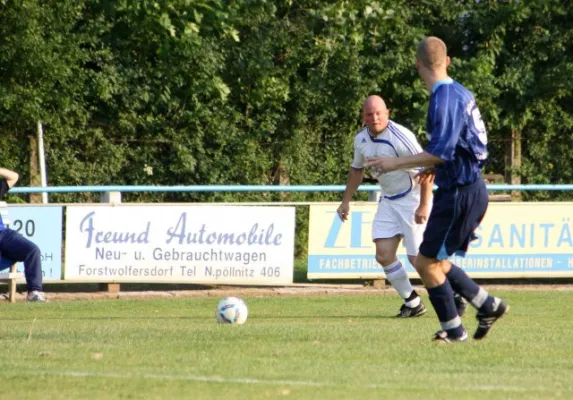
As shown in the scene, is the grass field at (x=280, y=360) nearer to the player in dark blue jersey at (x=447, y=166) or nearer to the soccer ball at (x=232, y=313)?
the soccer ball at (x=232, y=313)

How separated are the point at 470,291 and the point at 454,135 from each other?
1268 mm

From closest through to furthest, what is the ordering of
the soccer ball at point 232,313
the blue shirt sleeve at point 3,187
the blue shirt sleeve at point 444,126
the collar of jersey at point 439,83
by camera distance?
the blue shirt sleeve at point 444,126, the collar of jersey at point 439,83, the soccer ball at point 232,313, the blue shirt sleeve at point 3,187

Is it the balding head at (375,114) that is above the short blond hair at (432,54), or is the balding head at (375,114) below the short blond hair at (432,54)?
below

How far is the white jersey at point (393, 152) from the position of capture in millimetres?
11977

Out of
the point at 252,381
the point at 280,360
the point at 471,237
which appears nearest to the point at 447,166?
the point at 471,237

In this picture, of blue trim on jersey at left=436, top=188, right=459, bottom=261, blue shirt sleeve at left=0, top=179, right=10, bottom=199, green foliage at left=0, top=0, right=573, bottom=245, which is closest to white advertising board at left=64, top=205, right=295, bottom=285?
blue shirt sleeve at left=0, top=179, right=10, bottom=199

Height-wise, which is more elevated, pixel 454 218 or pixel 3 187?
pixel 454 218

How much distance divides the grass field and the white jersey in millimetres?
1217

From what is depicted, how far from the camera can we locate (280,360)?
26.7ft

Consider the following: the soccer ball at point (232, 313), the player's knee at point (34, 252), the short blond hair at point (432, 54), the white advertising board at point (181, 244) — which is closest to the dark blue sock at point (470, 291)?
the short blond hair at point (432, 54)

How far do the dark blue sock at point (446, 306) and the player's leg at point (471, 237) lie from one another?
0.51ft

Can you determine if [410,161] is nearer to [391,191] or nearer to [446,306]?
[446,306]

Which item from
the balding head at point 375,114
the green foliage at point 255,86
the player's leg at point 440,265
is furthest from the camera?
the green foliage at point 255,86

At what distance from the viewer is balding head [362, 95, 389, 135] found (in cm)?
1186
